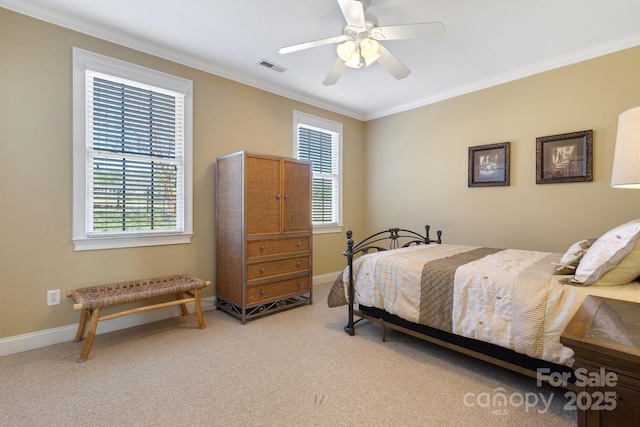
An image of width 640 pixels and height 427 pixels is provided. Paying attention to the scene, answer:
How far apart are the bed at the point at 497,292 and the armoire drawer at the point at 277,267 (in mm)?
750

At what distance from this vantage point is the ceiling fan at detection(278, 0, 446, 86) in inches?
77.5

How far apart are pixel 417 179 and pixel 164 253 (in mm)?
3364

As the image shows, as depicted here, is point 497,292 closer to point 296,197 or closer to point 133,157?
point 296,197

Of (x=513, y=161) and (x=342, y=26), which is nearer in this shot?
(x=342, y=26)

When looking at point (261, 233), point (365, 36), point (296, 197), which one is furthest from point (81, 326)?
point (365, 36)

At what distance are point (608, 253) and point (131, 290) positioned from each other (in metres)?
3.26

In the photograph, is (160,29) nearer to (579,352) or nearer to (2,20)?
(2,20)

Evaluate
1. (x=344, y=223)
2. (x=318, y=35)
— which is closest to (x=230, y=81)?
(x=318, y=35)

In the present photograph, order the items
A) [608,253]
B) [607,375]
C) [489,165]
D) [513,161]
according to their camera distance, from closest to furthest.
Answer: [607,375] < [608,253] < [513,161] < [489,165]

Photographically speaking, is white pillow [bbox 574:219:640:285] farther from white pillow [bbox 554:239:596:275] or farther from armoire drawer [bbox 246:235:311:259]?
armoire drawer [bbox 246:235:311:259]

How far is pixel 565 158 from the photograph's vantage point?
311 cm

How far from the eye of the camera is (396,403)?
1.71m

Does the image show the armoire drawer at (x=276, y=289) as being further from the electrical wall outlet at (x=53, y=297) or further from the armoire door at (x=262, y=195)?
the electrical wall outlet at (x=53, y=297)

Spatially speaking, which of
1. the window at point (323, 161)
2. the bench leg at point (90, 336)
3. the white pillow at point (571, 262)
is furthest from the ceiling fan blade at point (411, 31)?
the bench leg at point (90, 336)
